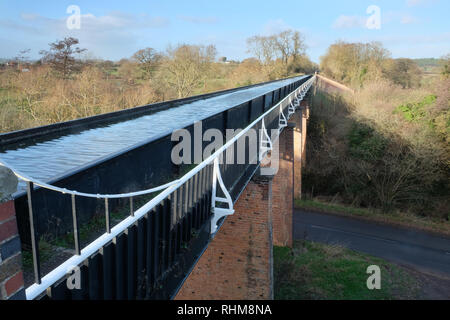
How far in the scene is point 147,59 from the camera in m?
24.5

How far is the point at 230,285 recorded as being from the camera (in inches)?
351

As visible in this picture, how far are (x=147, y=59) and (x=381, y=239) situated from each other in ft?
62.7

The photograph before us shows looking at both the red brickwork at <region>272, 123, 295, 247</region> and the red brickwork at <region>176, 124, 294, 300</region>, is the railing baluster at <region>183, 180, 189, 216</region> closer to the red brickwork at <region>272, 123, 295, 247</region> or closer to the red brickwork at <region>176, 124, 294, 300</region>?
the red brickwork at <region>176, 124, 294, 300</region>

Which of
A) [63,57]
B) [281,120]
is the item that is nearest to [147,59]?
[63,57]

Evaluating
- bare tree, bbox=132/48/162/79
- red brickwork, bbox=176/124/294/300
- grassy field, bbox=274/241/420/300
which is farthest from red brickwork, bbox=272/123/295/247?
bare tree, bbox=132/48/162/79

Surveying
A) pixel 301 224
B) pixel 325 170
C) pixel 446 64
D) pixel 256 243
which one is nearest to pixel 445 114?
pixel 446 64

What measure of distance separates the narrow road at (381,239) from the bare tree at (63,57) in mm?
14510

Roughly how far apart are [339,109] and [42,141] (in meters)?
32.6

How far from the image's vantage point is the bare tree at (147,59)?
2381 centimetres

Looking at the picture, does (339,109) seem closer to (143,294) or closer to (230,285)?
(230,285)

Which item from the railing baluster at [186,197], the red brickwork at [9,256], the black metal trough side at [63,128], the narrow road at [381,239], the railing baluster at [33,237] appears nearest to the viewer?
the red brickwork at [9,256]

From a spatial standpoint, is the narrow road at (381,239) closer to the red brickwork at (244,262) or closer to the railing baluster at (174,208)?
the red brickwork at (244,262)

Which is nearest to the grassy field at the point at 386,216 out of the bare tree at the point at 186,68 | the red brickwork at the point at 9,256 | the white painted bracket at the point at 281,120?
the bare tree at the point at 186,68

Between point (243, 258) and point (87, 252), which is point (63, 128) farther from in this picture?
point (243, 258)
